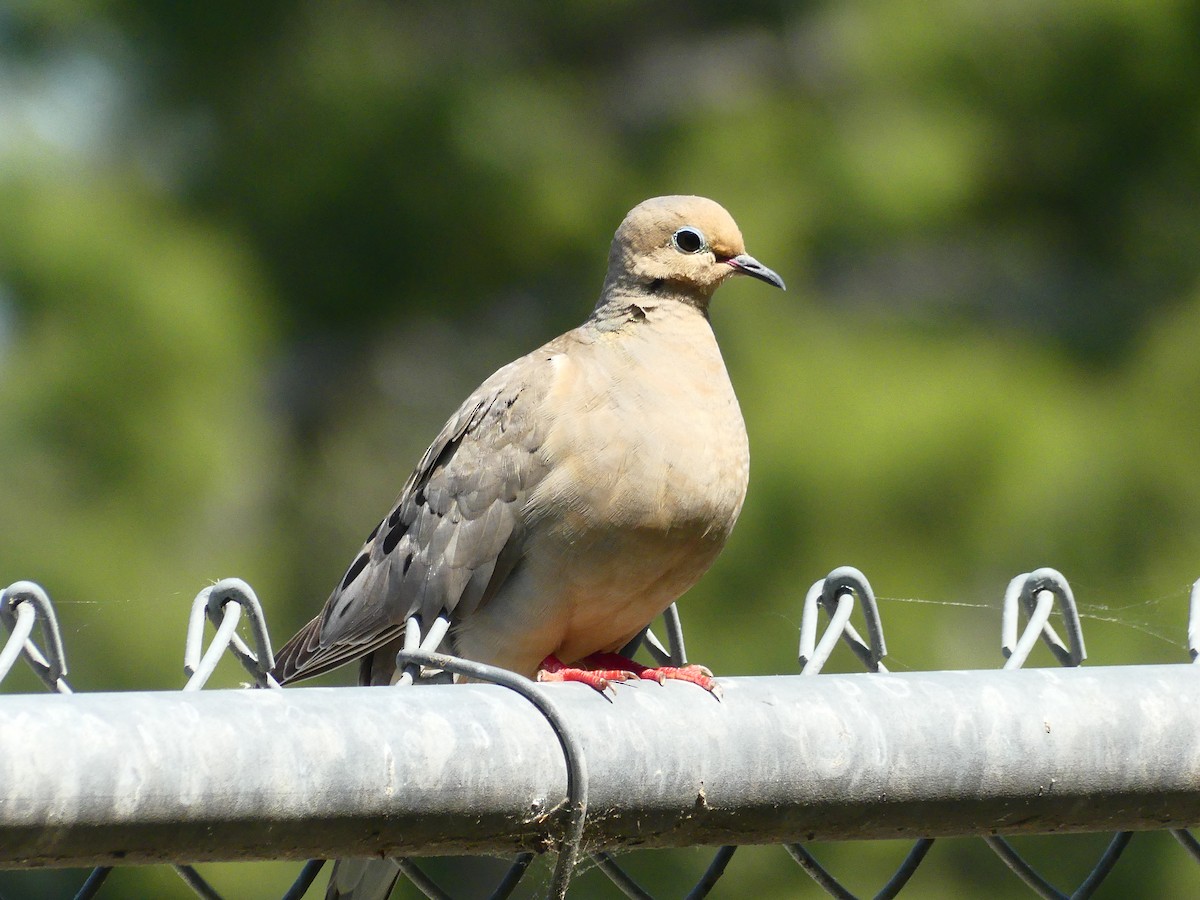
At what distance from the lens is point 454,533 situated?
2.74 metres

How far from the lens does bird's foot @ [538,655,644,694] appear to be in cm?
173

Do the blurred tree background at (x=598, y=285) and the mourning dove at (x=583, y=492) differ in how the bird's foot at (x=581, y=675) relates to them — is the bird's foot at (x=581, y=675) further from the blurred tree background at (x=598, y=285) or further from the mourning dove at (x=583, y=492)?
the blurred tree background at (x=598, y=285)

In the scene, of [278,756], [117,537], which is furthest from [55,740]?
[117,537]

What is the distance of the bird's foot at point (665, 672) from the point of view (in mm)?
1543

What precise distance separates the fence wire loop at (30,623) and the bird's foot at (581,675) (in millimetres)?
536

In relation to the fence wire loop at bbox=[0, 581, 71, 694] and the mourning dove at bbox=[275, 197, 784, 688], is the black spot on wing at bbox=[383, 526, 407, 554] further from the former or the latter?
the fence wire loop at bbox=[0, 581, 71, 694]

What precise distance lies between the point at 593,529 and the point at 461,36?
568 cm

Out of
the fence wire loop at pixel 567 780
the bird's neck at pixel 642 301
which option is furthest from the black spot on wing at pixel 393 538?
the fence wire loop at pixel 567 780

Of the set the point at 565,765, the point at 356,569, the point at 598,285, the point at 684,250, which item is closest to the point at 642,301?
the point at 684,250

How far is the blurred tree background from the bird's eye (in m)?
3.01

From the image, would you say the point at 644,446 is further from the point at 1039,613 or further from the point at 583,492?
the point at 1039,613

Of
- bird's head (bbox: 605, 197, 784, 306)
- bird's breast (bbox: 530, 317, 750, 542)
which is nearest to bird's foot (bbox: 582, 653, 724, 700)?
bird's breast (bbox: 530, 317, 750, 542)

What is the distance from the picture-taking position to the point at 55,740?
1053mm

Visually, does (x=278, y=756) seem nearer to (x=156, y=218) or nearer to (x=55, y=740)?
(x=55, y=740)
